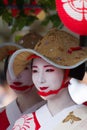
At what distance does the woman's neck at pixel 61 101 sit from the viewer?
68.5 inches

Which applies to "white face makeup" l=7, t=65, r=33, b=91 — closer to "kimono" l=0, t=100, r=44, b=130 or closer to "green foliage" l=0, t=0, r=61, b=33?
"kimono" l=0, t=100, r=44, b=130

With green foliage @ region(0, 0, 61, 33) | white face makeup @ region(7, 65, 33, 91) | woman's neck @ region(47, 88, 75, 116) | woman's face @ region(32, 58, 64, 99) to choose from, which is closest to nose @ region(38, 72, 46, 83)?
woman's face @ region(32, 58, 64, 99)

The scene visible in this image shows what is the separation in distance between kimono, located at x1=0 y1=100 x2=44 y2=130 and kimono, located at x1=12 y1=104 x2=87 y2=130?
0.61 feet

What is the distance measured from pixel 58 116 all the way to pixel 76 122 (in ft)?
0.33

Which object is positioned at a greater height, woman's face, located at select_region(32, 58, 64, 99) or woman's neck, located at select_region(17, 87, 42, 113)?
woman's face, located at select_region(32, 58, 64, 99)

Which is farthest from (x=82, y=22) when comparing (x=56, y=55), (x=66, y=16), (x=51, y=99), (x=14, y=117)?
(x=14, y=117)

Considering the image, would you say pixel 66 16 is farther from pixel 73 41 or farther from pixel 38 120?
pixel 38 120

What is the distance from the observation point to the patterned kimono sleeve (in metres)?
1.74

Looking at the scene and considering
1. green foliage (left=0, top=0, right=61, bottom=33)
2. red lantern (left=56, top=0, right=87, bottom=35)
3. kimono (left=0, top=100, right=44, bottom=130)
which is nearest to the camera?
red lantern (left=56, top=0, right=87, bottom=35)

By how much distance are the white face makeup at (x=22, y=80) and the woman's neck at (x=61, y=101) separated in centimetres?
32

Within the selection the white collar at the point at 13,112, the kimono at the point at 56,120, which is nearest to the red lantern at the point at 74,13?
the kimono at the point at 56,120

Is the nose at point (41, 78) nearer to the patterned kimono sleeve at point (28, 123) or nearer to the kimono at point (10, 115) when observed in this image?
the patterned kimono sleeve at point (28, 123)

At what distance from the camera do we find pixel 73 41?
1.79 meters

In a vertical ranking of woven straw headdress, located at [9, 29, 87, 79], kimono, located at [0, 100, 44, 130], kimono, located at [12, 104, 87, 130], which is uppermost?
woven straw headdress, located at [9, 29, 87, 79]
